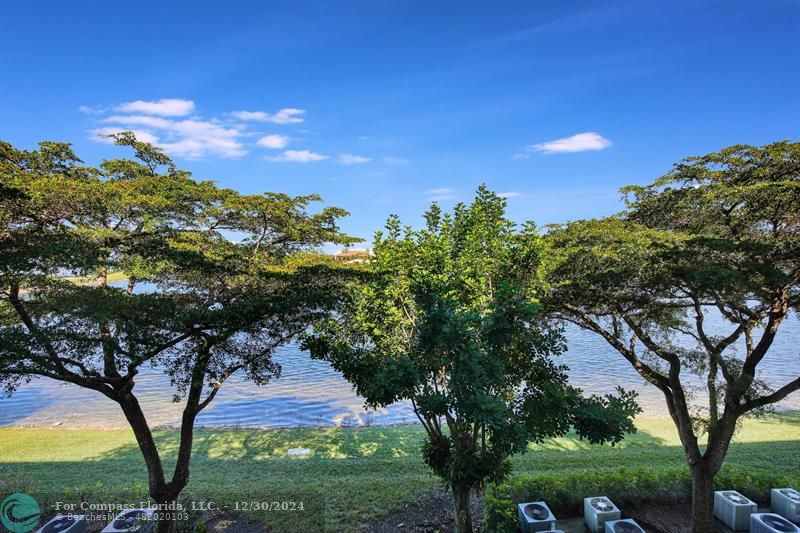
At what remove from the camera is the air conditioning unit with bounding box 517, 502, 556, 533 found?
6387 mm

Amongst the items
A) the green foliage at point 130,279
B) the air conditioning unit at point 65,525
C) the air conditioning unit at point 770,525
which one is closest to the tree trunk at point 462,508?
the green foliage at point 130,279

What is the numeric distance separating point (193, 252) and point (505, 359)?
4.66 m

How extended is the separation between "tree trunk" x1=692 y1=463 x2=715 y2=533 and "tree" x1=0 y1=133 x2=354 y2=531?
261 inches

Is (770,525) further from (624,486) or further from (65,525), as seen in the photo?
(65,525)

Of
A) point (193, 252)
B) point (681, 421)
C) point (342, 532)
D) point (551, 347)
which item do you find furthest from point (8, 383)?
point (681, 421)

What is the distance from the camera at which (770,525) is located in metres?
6.27

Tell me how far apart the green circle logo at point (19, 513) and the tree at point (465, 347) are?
5349mm

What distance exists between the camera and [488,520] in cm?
640

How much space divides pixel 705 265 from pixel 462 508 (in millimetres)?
4739

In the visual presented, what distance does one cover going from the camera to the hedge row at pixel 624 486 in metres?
7.66

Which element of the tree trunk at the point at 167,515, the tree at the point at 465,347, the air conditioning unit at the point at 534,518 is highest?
the tree at the point at 465,347

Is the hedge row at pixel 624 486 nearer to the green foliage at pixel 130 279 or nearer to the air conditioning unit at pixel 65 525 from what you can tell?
the green foliage at pixel 130 279

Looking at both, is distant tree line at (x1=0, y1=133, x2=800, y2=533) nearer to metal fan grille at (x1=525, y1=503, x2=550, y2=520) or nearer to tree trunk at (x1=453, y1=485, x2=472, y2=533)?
tree trunk at (x1=453, y1=485, x2=472, y2=533)

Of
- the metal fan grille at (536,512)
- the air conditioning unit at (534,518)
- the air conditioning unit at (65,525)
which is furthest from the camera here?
the metal fan grille at (536,512)
